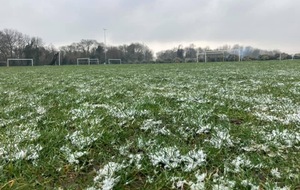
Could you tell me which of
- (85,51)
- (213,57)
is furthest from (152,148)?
(85,51)

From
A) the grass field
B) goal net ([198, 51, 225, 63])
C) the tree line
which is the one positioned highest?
the tree line

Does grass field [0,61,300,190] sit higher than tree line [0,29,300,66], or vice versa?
tree line [0,29,300,66]

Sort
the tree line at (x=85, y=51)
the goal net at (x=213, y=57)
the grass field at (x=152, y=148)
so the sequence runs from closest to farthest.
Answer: the grass field at (x=152, y=148)
the goal net at (x=213, y=57)
the tree line at (x=85, y=51)

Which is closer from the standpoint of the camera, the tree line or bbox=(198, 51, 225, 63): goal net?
bbox=(198, 51, 225, 63): goal net

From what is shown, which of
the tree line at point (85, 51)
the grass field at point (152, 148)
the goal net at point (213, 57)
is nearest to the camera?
the grass field at point (152, 148)

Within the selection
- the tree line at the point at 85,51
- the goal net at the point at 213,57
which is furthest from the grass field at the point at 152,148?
the tree line at the point at 85,51

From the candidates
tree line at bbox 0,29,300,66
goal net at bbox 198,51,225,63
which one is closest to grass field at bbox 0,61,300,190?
goal net at bbox 198,51,225,63

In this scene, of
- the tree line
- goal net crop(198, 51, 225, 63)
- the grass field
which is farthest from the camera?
the tree line

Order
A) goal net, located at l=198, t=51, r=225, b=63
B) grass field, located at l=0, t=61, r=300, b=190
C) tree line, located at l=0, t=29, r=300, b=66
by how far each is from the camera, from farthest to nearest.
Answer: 1. tree line, located at l=0, t=29, r=300, b=66
2. goal net, located at l=198, t=51, r=225, b=63
3. grass field, located at l=0, t=61, r=300, b=190

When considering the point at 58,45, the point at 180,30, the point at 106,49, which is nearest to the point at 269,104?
the point at 180,30

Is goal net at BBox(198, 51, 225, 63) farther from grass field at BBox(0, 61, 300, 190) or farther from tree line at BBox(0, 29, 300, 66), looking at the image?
grass field at BBox(0, 61, 300, 190)

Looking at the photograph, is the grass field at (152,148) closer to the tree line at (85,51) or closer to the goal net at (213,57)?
the goal net at (213,57)

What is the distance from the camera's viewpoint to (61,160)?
2113 millimetres

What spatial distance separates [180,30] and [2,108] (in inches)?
2081
